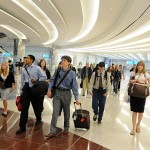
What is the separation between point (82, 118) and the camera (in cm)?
502

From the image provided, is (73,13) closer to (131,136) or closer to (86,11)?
(86,11)

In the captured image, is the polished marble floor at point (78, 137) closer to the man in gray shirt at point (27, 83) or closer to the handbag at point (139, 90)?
the man in gray shirt at point (27, 83)

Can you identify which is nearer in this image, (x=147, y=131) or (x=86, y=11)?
(x=147, y=131)

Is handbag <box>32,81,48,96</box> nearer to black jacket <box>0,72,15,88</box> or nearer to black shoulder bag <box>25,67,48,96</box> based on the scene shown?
black shoulder bag <box>25,67,48,96</box>

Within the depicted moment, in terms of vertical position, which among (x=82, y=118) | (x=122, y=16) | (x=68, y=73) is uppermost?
(x=122, y=16)

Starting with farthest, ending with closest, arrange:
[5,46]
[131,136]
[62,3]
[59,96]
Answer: [5,46]
[62,3]
[131,136]
[59,96]

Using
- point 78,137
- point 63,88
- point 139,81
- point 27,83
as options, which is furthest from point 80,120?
point 139,81

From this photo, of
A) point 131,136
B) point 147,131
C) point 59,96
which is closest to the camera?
point 59,96

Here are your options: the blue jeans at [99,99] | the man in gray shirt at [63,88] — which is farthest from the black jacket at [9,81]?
the blue jeans at [99,99]

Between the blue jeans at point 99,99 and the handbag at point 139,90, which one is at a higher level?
the handbag at point 139,90

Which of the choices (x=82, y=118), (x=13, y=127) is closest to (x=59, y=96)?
(x=82, y=118)

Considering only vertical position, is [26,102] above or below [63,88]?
below

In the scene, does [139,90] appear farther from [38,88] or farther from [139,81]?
[38,88]

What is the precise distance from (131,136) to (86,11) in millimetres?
7029
